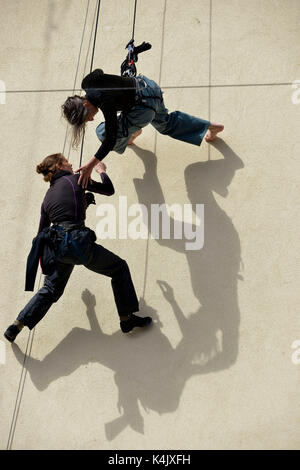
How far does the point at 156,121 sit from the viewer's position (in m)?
3.28

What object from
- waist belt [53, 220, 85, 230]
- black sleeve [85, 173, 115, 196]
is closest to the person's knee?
waist belt [53, 220, 85, 230]

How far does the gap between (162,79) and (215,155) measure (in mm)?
686

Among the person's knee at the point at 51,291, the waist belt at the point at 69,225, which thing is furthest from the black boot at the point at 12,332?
the waist belt at the point at 69,225

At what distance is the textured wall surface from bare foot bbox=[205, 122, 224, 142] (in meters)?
0.05

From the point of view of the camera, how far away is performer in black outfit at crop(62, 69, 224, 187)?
2871 millimetres

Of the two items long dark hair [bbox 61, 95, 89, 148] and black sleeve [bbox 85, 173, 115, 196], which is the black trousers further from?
long dark hair [bbox 61, 95, 89, 148]

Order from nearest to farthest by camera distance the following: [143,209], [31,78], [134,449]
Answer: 1. [134,449]
2. [143,209]
3. [31,78]

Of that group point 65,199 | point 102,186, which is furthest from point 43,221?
point 102,186

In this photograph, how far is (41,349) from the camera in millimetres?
3180

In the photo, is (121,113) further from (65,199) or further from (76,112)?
(65,199)

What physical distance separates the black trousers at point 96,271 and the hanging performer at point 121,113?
373mm

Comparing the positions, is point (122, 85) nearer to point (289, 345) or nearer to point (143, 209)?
point (143, 209)

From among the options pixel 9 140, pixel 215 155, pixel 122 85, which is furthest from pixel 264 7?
pixel 9 140

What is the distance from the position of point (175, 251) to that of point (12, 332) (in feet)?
3.30
